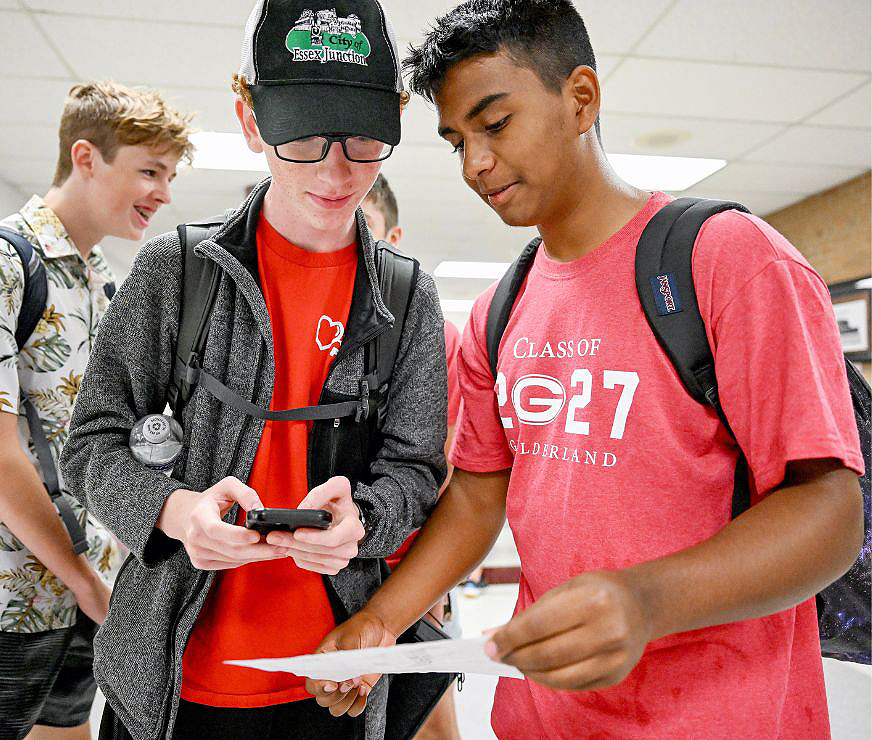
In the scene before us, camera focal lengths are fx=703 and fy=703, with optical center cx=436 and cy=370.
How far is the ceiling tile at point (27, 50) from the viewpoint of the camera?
3.78m

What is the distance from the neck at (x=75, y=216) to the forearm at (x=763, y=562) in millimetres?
1753

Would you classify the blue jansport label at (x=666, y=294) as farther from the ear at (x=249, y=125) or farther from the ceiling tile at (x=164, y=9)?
the ceiling tile at (x=164, y=9)

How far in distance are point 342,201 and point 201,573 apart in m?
0.63

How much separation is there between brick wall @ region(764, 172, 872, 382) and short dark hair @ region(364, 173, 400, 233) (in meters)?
5.18

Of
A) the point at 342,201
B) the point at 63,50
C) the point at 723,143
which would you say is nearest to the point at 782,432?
the point at 342,201

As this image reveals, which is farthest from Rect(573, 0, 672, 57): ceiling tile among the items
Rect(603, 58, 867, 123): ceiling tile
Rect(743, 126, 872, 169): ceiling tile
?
Rect(743, 126, 872, 169): ceiling tile

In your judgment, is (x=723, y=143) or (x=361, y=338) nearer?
(x=361, y=338)

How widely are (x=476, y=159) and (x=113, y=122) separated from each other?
1289mm

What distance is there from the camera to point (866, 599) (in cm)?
108

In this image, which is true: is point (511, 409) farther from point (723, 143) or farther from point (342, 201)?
point (723, 143)

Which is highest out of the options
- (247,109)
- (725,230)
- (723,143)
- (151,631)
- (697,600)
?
(723,143)

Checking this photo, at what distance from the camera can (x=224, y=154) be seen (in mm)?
5758

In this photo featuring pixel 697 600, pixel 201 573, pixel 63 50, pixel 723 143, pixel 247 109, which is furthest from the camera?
pixel 723 143

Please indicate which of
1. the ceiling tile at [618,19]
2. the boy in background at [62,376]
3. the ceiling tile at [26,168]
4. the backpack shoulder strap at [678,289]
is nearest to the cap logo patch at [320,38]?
the backpack shoulder strap at [678,289]
